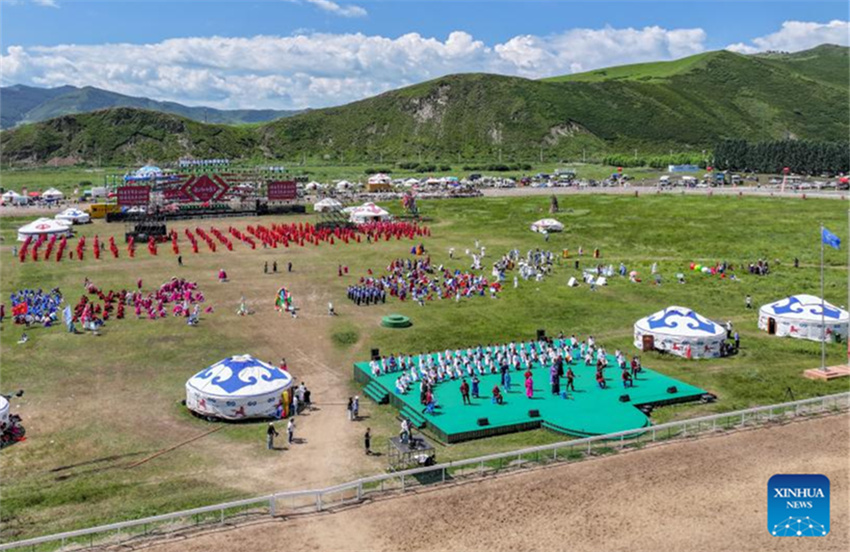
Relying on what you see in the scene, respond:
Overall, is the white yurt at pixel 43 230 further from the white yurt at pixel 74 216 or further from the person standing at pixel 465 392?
the person standing at pixel 465 392

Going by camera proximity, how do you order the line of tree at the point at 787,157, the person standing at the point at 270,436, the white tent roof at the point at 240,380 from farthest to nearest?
the line of tree at the point at 787,157 < the white tent roof at the point at 240,380 < the person standing at the point at 270,436

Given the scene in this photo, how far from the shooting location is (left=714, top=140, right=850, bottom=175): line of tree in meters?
132

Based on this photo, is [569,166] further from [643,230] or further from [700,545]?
[700,545]

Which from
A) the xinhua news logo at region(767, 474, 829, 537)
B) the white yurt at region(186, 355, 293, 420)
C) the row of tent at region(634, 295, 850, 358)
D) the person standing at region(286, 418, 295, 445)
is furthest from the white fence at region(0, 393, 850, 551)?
the row of tent at region(634, 295, 850, 358)

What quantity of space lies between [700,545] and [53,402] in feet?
85.9

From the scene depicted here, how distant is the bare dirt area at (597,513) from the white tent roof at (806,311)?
16.6 metres

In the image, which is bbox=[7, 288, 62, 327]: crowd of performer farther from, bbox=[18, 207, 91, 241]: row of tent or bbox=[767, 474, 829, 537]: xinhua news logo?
bbox=[767, 474, 829, 537]: xinhua news logo

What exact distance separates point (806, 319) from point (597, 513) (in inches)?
992

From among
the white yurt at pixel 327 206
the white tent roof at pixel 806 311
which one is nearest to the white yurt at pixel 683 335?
the white tent roof at pixel 806 311

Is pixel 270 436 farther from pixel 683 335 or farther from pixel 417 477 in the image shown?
pixel 683 335

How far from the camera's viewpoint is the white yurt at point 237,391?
29484 mm

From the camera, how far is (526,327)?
43.5 m

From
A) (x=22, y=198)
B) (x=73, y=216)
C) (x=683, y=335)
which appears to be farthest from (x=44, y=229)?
(x=683, y=335)

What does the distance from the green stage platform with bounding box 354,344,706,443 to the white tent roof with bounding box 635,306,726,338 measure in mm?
3826
